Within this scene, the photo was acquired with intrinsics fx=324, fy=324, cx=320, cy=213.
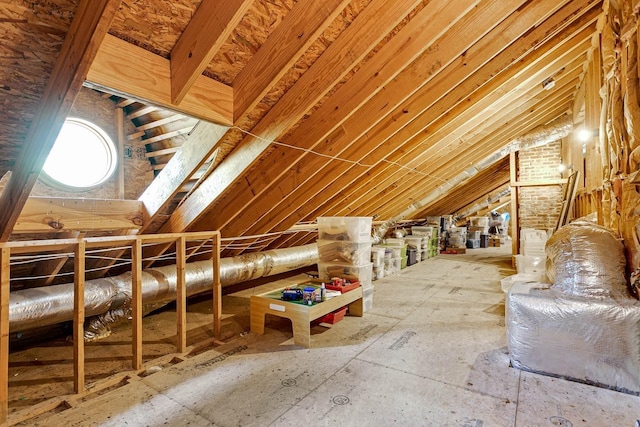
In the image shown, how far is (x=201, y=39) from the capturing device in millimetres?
1592

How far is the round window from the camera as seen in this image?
11.1 ft

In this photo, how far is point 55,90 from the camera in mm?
1426

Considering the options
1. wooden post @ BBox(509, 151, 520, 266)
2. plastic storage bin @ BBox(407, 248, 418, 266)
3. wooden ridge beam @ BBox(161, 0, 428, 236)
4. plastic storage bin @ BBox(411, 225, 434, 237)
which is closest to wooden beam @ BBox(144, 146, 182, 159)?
wooden ridge beam @ BBox(161, 0, 428, 236)

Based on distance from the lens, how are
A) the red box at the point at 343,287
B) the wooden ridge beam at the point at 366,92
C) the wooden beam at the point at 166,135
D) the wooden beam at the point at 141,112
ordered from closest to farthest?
the wooden ridge beam at the point at 366,92 < the red box at the point at 343,287 < the wooden beam at the point at 166,135 < the wooden beam at the point at 141,112

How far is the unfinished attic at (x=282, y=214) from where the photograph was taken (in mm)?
1683

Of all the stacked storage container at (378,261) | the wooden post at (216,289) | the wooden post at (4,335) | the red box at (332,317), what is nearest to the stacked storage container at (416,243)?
the stacked storage container at (378,261)

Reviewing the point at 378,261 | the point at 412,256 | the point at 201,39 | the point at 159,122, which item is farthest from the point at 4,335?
the point at 412,256

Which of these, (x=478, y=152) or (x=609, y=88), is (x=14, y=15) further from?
(x=478, y=152)

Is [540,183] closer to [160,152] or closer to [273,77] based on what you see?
[273,77]

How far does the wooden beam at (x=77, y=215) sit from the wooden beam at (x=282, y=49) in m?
1.34

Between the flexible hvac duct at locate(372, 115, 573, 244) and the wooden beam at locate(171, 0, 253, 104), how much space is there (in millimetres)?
5089

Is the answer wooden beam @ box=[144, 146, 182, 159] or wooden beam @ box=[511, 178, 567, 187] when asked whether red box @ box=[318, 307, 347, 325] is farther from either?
wooden beam @ box=[511, 178, 567, 187]

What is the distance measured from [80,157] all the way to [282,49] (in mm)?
3091

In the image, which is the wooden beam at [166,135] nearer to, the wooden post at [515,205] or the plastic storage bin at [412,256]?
the plastic storage bin at [412,256]
